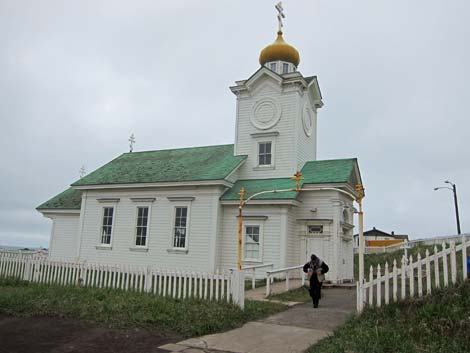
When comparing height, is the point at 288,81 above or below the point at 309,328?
above

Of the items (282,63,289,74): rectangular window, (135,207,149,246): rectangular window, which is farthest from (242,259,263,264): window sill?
(282,63,289,74): rectangular window

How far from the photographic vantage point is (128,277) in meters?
12.6

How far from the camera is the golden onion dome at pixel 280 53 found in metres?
24.5

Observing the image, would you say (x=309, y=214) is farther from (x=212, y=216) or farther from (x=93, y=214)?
(x=93, y=214)

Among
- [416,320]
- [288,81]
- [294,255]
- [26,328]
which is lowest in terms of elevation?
[26,328]

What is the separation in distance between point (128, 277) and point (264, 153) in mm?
11695

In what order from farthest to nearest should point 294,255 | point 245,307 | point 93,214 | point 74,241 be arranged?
point 74,241 → point 93,214 → point 294,255 → point 245,307

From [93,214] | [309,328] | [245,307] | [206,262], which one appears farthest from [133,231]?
[309,328]

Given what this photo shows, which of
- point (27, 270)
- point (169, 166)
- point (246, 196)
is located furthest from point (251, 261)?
point (27, 270)

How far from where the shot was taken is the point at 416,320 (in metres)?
7.81

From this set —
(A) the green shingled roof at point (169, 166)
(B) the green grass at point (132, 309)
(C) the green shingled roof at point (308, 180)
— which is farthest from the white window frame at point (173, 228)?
(B) the green grass at point (132, 309)

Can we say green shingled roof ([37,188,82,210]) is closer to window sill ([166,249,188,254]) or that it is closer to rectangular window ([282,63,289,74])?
window sill ([166,249,188,254])

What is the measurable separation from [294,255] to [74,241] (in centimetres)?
1424

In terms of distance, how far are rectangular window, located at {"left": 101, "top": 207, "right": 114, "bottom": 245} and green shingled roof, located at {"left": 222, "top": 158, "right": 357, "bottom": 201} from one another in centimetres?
731
